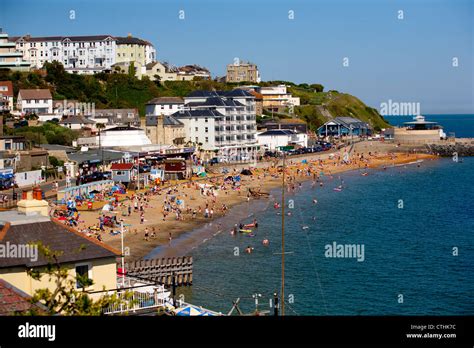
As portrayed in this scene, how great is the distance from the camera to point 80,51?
10438 cm

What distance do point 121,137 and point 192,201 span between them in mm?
21048

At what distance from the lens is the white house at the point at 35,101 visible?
80.4 metres

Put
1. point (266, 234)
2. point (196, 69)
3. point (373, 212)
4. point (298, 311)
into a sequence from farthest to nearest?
point (196, 69) < point (373, 212) < point (266, 234) < point (298, 311)

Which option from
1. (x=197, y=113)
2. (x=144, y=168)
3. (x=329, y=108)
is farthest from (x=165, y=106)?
(x=329, y=108)

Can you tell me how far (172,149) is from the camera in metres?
70.5

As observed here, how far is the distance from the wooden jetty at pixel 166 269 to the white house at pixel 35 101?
54.7 metres

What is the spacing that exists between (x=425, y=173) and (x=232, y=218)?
138 ft

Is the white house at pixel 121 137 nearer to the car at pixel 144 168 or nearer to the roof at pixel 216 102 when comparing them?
the car at pixel 144 168

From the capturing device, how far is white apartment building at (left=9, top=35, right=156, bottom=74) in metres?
102

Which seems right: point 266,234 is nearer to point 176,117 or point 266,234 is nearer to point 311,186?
point 311,186

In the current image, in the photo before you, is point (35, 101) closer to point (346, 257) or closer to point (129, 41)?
point (129, 41)
